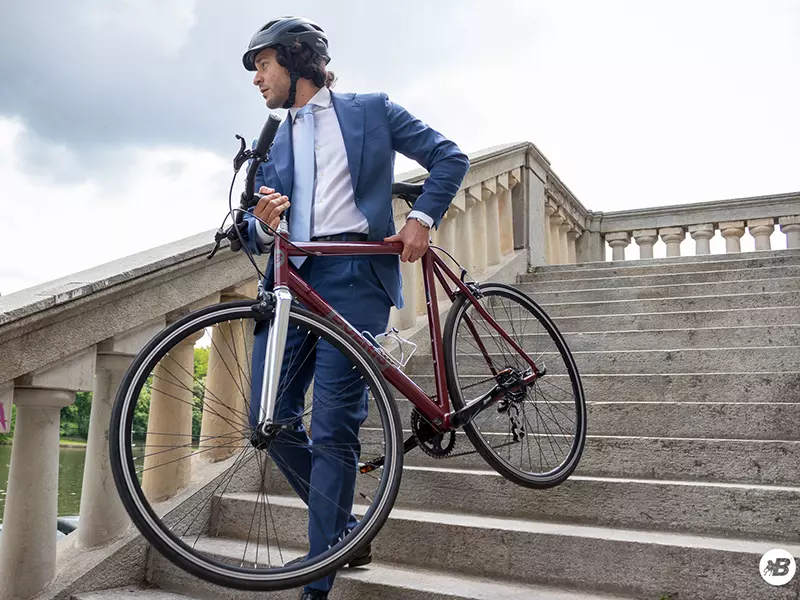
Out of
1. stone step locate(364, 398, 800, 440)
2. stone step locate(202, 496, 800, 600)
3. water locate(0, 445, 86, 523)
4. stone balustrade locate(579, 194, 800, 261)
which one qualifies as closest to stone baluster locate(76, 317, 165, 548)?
water locate(0, 445, 86, 523)

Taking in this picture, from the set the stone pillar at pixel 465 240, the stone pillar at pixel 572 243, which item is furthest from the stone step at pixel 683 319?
the stone pillar at pixel 572 243

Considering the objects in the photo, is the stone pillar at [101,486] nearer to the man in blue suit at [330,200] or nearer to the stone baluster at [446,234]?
the man in blue suit at [330,200]

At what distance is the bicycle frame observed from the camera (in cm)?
201

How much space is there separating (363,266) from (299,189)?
1.12ft

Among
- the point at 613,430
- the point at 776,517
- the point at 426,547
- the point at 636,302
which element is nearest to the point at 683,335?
the point at 636,302

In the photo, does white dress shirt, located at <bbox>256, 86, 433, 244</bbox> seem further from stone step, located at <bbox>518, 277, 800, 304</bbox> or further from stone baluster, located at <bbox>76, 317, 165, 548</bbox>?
stone step, located at <bbox>518, 277, 800, 304</bbox>

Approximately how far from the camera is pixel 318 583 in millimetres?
2121

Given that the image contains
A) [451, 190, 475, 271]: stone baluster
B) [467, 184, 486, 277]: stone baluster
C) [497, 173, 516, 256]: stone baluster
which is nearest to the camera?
[451, 190, 475, 271]: stone baluster

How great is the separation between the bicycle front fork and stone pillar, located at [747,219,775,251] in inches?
257

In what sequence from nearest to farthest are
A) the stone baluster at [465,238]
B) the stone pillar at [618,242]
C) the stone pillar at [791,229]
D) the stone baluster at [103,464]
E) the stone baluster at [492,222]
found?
1. the stone baluster at [103,464]
2. the stone baluster at [465,238]
3. the stone baluster at [492,222]
4. the stone pillar at [791,229]
5. the stone pillar at [618,242]

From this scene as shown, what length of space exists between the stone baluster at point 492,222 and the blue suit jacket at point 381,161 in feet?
10.7

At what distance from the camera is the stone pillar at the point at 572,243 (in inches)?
314

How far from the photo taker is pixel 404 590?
227cm

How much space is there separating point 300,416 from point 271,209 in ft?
1.94
